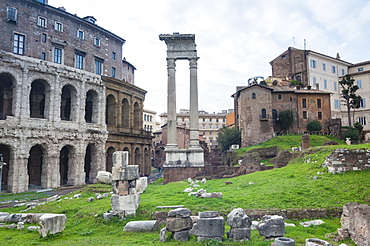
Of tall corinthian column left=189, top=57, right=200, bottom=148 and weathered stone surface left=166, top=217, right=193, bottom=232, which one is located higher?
tall corinthian column left=189, top=57, right=200, bottom=148

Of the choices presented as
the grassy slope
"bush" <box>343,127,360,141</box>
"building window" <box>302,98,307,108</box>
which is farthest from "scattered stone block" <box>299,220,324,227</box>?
"building window" <box>302,98,307,108</box>

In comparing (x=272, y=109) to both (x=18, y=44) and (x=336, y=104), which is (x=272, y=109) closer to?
(x=336, y=104)

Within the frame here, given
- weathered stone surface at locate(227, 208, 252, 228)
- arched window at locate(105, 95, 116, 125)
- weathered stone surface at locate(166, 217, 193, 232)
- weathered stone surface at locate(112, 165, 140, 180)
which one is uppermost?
arched window at locate(105, 95, 116, 125)

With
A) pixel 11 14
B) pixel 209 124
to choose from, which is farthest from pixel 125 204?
pixel 209 124

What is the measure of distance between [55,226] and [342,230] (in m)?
9.23

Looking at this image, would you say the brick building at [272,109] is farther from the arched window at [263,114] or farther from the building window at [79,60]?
the building window at [79,60]

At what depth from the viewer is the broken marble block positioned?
350 inches

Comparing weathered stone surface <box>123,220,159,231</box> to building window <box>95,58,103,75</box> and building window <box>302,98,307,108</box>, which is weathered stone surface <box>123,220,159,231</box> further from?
building window <box>302,98,307,108</box>

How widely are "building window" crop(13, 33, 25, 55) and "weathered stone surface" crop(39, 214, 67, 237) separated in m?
22.4

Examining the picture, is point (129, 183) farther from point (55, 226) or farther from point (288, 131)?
point (288, 131)

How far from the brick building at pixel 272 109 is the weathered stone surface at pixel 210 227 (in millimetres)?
35306

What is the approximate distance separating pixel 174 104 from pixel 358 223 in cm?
1961

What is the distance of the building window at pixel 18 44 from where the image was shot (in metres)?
27.6

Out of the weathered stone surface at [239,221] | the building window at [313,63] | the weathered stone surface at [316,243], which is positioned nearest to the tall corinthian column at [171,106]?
the weathered stone surface at [239,221]
